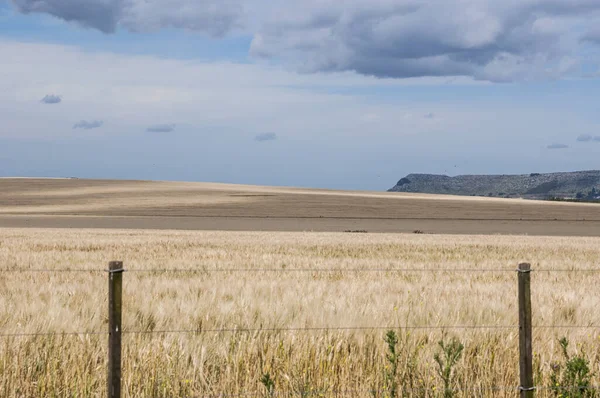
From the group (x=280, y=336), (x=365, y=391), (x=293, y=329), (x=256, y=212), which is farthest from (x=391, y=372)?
(x=256, y=212)

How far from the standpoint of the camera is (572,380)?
20.7ft

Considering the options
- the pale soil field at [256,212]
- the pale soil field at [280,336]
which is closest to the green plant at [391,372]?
the pale soil field at [280,336]

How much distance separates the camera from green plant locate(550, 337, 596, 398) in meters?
6.03

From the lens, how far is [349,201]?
93.2 meters

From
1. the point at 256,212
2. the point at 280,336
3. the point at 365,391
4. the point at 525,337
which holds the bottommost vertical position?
the point at 365,391

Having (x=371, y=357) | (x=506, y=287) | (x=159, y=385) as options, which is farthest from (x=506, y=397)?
(x=506, y=287)

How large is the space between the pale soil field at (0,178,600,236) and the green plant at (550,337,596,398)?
47.3 meters

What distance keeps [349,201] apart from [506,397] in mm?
86974

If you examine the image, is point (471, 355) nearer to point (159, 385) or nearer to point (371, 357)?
point (371, 357)

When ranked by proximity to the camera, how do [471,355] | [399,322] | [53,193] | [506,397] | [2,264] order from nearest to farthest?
[506,397] < [471,355] < [399,322] < [2,264] < [53,193]

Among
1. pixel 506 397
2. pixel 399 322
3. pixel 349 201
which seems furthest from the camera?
pixel 349 201

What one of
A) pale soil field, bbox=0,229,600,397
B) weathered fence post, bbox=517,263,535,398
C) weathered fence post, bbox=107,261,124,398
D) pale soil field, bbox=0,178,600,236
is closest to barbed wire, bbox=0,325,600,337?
pale soil field, bbox=0,229,600,397

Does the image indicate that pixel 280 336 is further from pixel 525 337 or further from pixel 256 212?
pixel 256 212

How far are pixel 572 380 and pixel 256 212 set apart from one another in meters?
70.6
